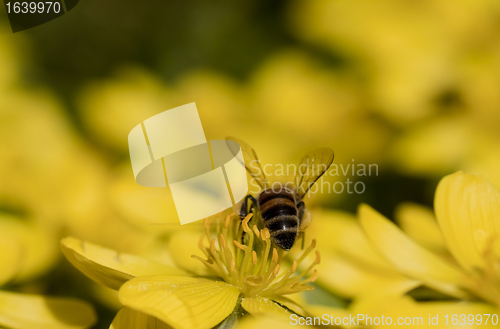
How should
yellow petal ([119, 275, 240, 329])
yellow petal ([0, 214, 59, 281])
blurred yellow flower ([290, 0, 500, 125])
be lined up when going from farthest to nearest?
1. blurred yellow flower ([290, 0, 500, 125])
2. yellow petal ([0, 214, 59, 281])
3. yellow petal ([119, 275, 240, 329])

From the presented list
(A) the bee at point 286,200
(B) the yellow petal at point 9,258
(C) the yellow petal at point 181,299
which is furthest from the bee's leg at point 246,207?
(B) the yellow petal at point 9,258

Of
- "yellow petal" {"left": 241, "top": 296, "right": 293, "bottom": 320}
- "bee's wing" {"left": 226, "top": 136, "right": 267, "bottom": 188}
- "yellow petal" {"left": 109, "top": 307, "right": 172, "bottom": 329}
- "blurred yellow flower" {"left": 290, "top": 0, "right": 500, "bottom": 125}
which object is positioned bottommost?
"yellow petal" {"left": 241, "top": 296, "right": 293, "bottom": 320}

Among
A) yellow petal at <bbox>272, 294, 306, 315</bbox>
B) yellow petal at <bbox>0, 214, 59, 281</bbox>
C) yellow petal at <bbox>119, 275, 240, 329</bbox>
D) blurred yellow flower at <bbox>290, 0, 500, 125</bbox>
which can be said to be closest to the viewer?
yellow petal at <bbox>119, 275, 240, 329</bbox>

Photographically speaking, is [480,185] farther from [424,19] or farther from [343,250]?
[424,19]

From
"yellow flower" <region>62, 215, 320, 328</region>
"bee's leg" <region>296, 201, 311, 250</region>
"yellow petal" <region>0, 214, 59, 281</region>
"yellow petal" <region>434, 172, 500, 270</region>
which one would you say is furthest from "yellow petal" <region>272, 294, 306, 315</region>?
"yellow petal" <region>0, 214, 59, 281</region>

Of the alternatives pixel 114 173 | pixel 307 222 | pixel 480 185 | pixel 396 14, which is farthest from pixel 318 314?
pixel 396 14

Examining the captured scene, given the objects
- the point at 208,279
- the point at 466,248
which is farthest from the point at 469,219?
the point at 208,279

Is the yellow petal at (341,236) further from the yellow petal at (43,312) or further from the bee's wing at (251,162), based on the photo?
the yellow petal at (43,312)

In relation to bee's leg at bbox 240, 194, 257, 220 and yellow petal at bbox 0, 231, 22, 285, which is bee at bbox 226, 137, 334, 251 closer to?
bee's leg at bbox 240, 194, 257, 220
